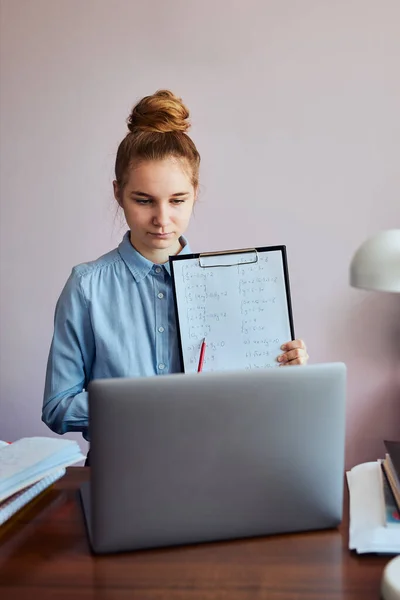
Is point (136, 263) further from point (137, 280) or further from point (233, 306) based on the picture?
point (233, 306)

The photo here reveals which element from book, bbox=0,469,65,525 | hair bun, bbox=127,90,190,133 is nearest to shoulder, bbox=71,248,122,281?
hair bun, bbox=127,90,190,133

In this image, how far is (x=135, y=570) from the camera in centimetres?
96

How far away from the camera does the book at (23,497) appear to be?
1.12 metres

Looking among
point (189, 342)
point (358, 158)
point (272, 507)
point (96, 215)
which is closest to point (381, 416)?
point (358, 158)

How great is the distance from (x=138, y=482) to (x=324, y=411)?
26 cm

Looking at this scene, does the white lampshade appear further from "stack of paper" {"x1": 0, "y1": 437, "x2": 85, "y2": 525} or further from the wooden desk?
"stack of paper" {"x1": 0, "y1": 437, "x2": 85, "y2": 525}

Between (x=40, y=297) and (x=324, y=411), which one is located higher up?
(x=40, y=297)

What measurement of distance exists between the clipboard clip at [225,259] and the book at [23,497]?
495 mm

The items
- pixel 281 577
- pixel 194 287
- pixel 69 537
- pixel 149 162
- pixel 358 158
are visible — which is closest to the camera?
pixel 281 577

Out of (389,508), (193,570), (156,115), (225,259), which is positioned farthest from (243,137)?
(193,570)

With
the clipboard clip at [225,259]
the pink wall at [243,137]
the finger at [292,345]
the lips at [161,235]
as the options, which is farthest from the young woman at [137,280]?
the pink wall at [243,137]

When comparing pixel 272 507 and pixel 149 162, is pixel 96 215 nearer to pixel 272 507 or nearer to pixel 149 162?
pixel 149 162

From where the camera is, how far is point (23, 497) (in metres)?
1.17

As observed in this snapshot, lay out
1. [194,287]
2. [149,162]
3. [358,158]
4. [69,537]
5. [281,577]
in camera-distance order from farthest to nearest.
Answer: [358,158] → [149,162] → [194,287] → [69,537] → [281,577]
